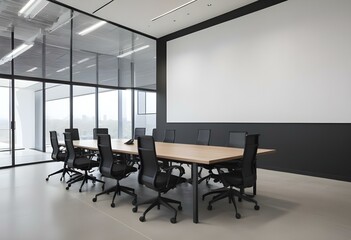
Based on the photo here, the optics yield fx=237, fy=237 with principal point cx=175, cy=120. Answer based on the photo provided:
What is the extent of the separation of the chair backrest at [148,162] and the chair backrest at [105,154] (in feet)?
2.20

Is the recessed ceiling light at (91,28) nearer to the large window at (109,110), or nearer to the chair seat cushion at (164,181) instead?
the large window at (109,110)

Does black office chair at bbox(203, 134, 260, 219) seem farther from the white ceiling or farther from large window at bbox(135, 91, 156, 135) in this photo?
large window at bbox(135, 91, 156, 135)

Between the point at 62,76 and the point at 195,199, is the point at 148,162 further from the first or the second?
the point at 62,76

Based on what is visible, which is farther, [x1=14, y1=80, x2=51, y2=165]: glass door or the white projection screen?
[x1=14, y1=80, x2=51, y2=165]: glass door

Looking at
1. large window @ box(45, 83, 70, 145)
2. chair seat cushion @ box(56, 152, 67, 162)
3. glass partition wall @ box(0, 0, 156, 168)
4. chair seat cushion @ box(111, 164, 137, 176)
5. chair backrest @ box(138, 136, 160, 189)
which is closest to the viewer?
chair backrest @ box(138, 136, 160, 189)

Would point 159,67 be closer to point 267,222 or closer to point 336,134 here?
point 336,134

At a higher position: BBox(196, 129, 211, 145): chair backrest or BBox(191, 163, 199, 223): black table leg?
BBox(196, 129, 211, 145): chair backrest

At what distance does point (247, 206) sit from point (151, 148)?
161cm

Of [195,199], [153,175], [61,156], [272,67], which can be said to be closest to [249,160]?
[195,199]

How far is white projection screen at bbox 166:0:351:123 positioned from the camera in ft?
15.6

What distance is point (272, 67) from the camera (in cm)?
566

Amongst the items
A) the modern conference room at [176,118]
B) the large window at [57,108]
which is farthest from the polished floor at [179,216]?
the large window at [57,108]

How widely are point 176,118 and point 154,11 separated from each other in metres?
3.36

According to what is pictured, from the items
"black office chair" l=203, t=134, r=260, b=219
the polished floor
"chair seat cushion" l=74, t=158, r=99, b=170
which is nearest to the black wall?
the polished floor
